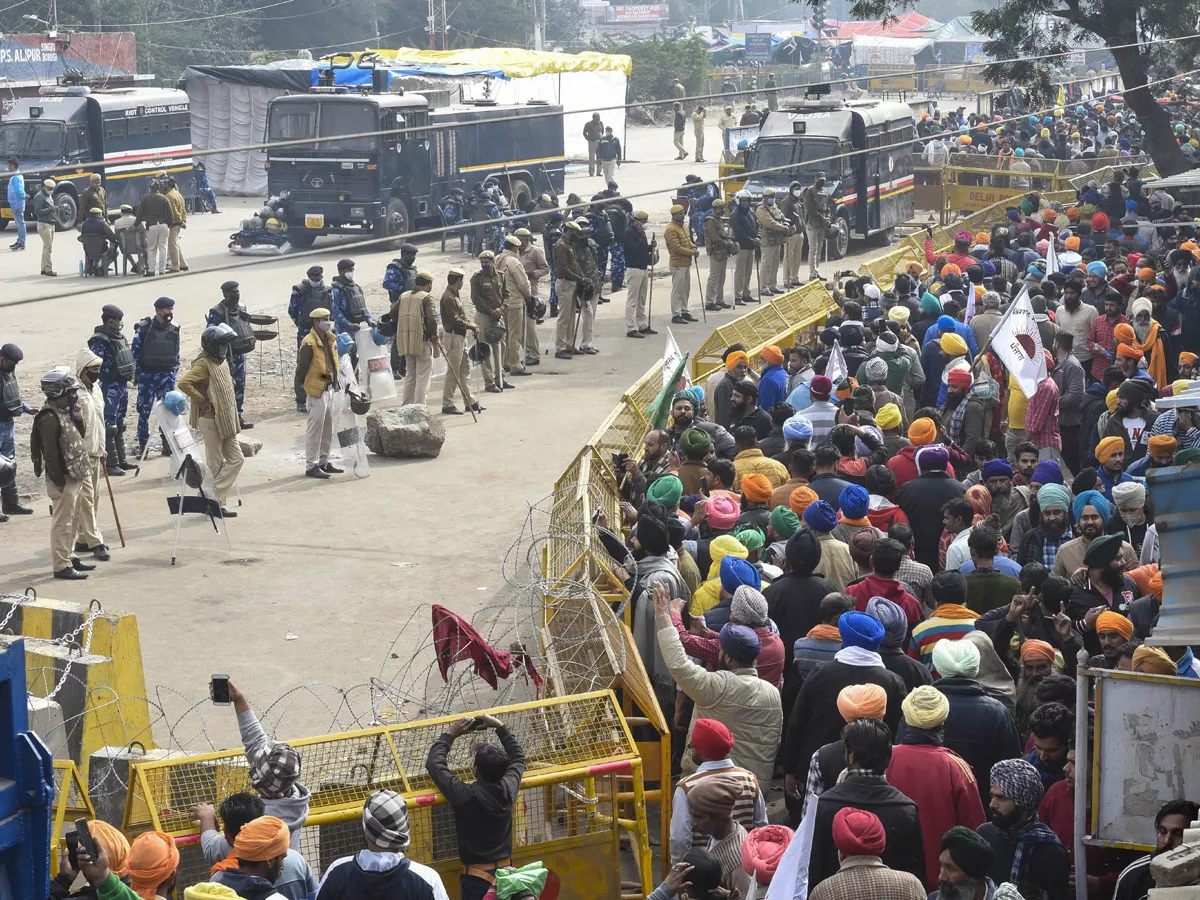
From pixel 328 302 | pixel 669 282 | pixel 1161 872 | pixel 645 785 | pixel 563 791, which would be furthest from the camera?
pixel 669 282

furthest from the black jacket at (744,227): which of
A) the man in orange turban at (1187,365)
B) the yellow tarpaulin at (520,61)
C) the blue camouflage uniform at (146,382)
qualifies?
the yellow tarpaulin at (520,61)

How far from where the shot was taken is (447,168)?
91.9 feet

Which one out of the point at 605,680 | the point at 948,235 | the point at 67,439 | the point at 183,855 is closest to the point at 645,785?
the point at 605,680

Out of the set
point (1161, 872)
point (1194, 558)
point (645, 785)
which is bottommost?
point (645, 785)

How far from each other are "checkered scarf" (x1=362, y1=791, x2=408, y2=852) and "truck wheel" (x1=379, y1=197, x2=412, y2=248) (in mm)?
21718

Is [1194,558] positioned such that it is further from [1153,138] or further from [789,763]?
[1153,138]

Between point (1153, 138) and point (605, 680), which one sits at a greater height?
→ point (1153, 138)

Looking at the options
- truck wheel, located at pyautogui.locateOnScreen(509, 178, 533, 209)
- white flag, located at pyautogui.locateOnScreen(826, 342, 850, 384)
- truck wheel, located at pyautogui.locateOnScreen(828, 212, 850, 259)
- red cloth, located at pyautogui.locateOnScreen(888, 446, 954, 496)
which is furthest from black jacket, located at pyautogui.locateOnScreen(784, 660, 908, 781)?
truck wheel, located at pyautogui.locateOnScreen(509, 178, 533, 209)

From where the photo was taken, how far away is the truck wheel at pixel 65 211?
91.4 feet

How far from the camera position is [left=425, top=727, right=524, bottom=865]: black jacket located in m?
5.54

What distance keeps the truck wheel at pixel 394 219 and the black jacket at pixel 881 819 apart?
21.6 m

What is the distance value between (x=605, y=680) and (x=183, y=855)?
2.26m

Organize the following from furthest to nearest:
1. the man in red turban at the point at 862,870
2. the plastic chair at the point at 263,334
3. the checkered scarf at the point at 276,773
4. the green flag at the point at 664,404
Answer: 1. the plastic chair at the point at 263,334
2. the green flag at the point at 664,404
3. the checkered scarf at the point at 276,773
4. the man in red turban at the point at 862,870

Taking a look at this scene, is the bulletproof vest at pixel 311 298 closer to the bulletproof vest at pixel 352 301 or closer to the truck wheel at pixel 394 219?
the bulletproof vest at pixel 352 301
